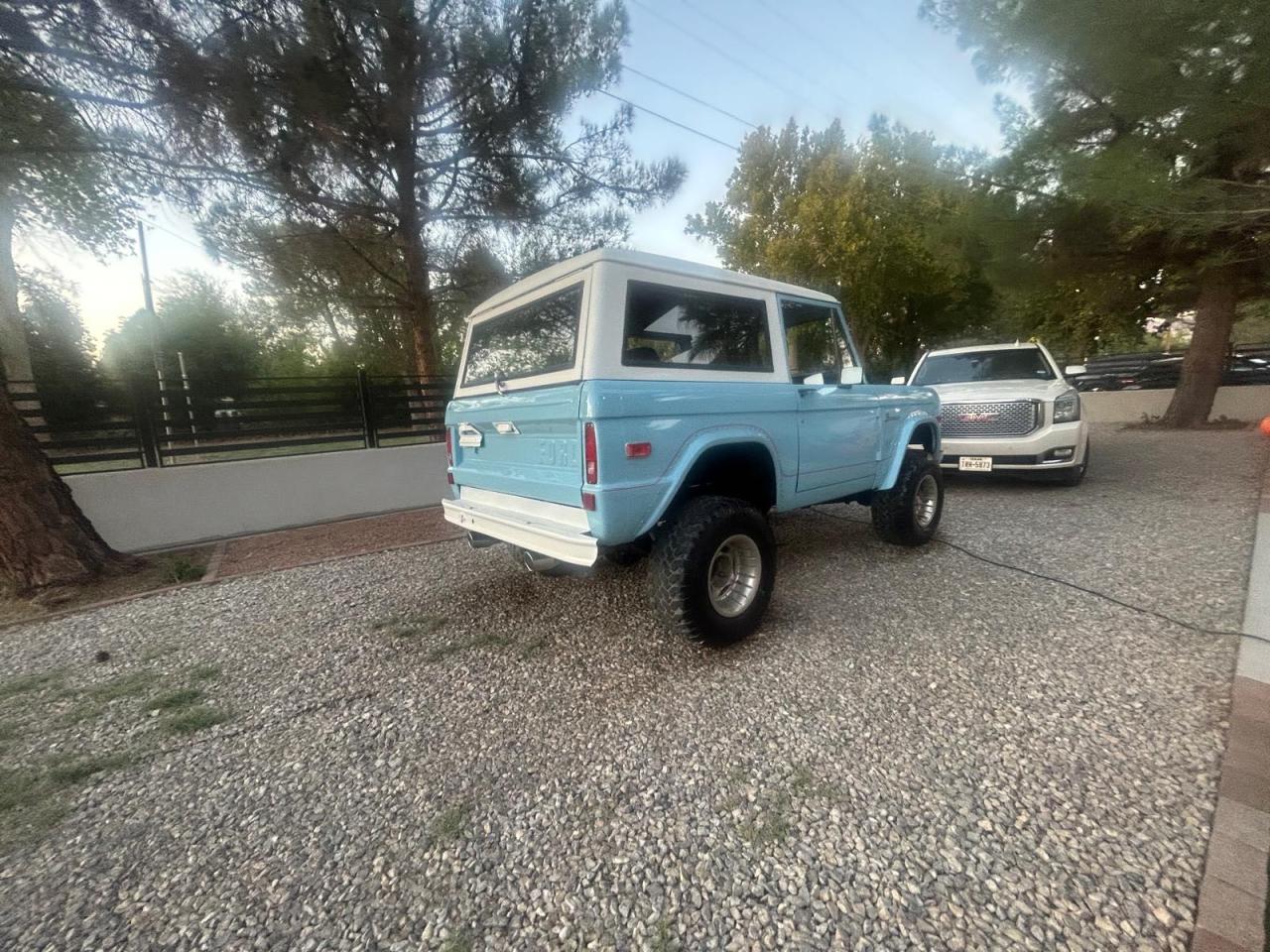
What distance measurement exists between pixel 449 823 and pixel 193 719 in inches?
61.5

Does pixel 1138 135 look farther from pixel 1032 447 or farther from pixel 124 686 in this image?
pixel 124 686

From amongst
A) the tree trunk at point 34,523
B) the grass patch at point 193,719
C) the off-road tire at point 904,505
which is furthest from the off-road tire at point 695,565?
the tree trunk at point 34,523

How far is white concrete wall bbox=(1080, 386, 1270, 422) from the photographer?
37.1 feet

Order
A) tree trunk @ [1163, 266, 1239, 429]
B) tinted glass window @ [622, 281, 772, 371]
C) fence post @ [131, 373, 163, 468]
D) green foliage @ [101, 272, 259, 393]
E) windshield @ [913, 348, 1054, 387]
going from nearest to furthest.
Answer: tinted glass window @ [622, 281, 772, 371] → fence post @ [131, 373, 163, 468] → windshield @ [913, 348, 1054, 387] → tree trunk @ [1163, 266, 1239, 429] → green foliage @ [101, 272, 259, 393]

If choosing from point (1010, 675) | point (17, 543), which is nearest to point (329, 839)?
point (1010, 675)

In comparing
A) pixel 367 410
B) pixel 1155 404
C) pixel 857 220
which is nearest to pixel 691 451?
pixel 367 410

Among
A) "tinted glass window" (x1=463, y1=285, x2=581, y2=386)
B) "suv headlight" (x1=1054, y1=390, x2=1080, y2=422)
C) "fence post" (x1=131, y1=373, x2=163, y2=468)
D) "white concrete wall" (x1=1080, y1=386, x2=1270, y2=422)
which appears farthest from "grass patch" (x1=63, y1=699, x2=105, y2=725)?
"white concrete wall" (x1=1080, y1=386, x2=1270, y2=422)

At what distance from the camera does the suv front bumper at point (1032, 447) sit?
18.8 ft

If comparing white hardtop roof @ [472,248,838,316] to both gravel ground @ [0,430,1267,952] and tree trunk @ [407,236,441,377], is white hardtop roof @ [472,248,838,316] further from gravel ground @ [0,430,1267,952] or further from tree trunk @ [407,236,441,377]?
tree trunk @ [407,236,441,377]

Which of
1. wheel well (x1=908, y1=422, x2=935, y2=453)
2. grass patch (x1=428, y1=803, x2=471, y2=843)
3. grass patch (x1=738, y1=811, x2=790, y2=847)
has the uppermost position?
wheel well (x1=908, y1=422, x2=935, y2=453)

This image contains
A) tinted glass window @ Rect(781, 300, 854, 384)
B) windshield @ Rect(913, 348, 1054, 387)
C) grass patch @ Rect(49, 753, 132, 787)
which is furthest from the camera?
windshield @ Rect(913, 348, 1054, 387)

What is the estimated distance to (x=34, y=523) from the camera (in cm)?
395

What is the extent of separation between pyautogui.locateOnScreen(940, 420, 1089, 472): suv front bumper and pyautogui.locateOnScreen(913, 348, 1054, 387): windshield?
86cm

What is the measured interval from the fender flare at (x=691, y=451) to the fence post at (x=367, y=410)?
18.8ft
